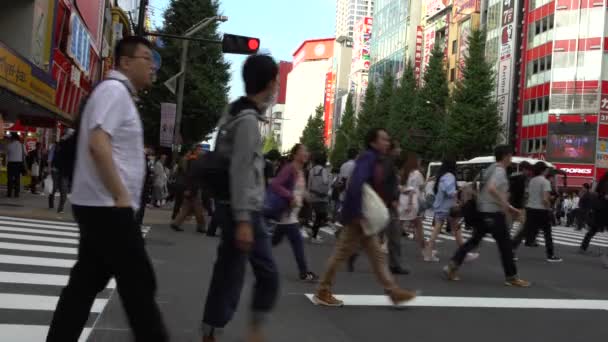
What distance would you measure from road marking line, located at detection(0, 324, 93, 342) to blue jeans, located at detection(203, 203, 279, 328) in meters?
0.96

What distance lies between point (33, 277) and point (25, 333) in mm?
2171

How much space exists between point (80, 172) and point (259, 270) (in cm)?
→ 117

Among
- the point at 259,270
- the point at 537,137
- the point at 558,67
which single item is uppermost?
the point at 558,67

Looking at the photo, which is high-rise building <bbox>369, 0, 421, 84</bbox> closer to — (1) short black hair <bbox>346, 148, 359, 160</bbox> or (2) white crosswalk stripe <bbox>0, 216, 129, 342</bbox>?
(1) short black hair <bbox>346, 148, 359, 160</bbox>

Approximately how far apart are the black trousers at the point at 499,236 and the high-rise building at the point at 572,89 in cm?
3963

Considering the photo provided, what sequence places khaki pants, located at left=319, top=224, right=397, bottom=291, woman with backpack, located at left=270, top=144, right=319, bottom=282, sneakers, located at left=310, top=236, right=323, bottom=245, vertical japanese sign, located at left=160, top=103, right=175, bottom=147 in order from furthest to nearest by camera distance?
1. vertical japanese sign, located at left=160, top=103, right=175, bottom=147
2. sneakers, located at left=310, top=236, right=323, bottom=245
3. woman with backpack, located at left=270, top=144, right=319, bottom=282
4. khaki pants, located at left=319, top=224, right=397, bottom=291

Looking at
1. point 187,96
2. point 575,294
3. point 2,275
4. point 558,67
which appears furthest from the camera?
point 558,67

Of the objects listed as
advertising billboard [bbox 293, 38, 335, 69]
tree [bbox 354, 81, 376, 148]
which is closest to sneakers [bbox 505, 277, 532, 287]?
tree [bbox 354, 81, 376, 148]

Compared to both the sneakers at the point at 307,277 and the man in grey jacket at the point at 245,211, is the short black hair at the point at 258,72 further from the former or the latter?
the sneakers at the point at 307,277

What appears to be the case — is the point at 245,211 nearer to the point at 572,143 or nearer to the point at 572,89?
the point at 572,143

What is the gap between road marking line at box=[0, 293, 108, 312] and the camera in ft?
16.5

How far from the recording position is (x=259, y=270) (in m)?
3.79

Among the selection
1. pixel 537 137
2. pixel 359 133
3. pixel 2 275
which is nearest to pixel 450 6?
pixel 359 133

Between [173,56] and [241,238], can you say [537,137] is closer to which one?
[173,56]
